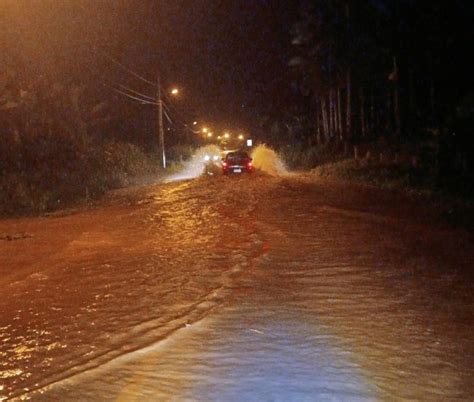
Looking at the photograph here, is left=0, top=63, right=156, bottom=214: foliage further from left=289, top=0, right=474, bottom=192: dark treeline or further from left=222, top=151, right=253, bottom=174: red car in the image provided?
left=289, top=0, right=474, bottom=192: dark treeline

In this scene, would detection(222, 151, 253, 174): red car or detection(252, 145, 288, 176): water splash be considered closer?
detection(222, 151, 253, 174): red car

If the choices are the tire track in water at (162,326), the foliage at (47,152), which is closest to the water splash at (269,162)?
the foliage at (47,152)

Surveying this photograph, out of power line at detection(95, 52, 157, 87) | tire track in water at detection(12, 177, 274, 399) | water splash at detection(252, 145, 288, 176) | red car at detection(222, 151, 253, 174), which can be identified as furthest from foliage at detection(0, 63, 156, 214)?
water splash at detection(252, 145, 288, 176)

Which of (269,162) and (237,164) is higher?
(237,164)

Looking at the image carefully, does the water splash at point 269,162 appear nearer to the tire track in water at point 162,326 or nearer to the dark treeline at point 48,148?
the dark treeline at point 48,148

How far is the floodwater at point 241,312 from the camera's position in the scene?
635 cm

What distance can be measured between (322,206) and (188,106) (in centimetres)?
7556

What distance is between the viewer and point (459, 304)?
9.35 meters

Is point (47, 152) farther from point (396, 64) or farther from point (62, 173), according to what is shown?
point (396, 64)

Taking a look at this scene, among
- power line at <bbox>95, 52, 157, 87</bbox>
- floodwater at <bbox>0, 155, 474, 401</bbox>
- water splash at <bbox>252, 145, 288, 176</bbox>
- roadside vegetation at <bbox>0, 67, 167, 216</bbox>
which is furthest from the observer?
water splash at <bbox>252, 145, 288, 176</bbox>

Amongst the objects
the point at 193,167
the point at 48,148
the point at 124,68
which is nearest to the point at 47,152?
the point at 48,148

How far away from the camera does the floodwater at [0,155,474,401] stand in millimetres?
6352

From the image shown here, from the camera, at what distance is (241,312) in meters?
9.05

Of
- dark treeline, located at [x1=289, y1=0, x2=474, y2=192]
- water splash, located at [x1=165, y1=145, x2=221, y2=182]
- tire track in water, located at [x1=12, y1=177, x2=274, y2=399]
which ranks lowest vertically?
tire track in water, located at [x1=12, y1=177, x2=274, y2=399]
